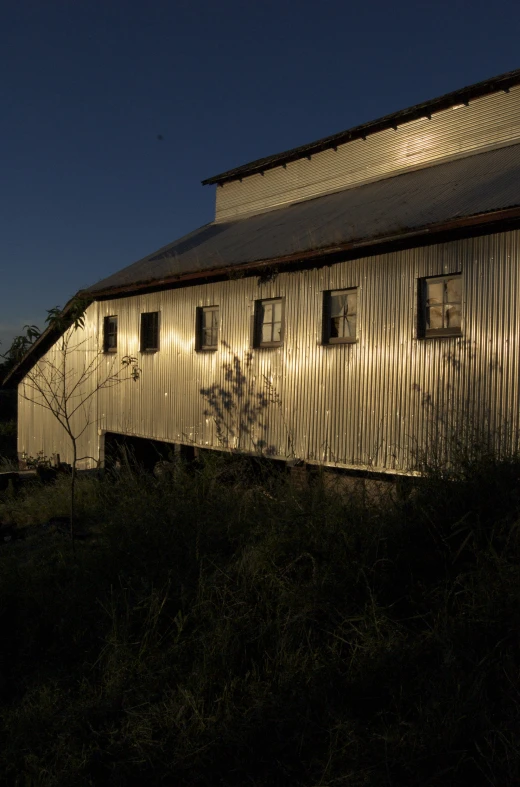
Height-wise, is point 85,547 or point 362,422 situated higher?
point 362,422

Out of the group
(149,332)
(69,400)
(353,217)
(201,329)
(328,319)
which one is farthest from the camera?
(69,400)

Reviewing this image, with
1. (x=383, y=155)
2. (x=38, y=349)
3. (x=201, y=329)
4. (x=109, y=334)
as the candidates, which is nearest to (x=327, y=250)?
(x=201, y=329)

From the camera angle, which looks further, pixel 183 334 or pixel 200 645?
pixel 183 334

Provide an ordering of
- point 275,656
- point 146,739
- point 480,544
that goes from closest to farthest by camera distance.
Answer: point 146,739
point 275,656
point 480,544

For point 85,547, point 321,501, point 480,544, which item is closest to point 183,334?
point 85,547

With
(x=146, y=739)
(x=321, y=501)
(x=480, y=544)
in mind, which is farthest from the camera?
(x=321, y=501)

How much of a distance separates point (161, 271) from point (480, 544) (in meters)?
10.7

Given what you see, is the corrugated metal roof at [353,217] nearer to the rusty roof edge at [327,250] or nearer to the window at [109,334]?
the rusty roof edge at [327,250]

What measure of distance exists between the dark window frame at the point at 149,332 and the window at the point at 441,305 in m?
7.06

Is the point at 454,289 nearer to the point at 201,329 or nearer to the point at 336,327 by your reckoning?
the point at 336,327

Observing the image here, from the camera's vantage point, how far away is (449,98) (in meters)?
13.5

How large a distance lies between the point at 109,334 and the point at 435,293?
9.41 meters

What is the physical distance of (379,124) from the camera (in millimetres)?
14945

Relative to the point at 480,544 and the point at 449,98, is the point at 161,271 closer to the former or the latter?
the point at 449,98
